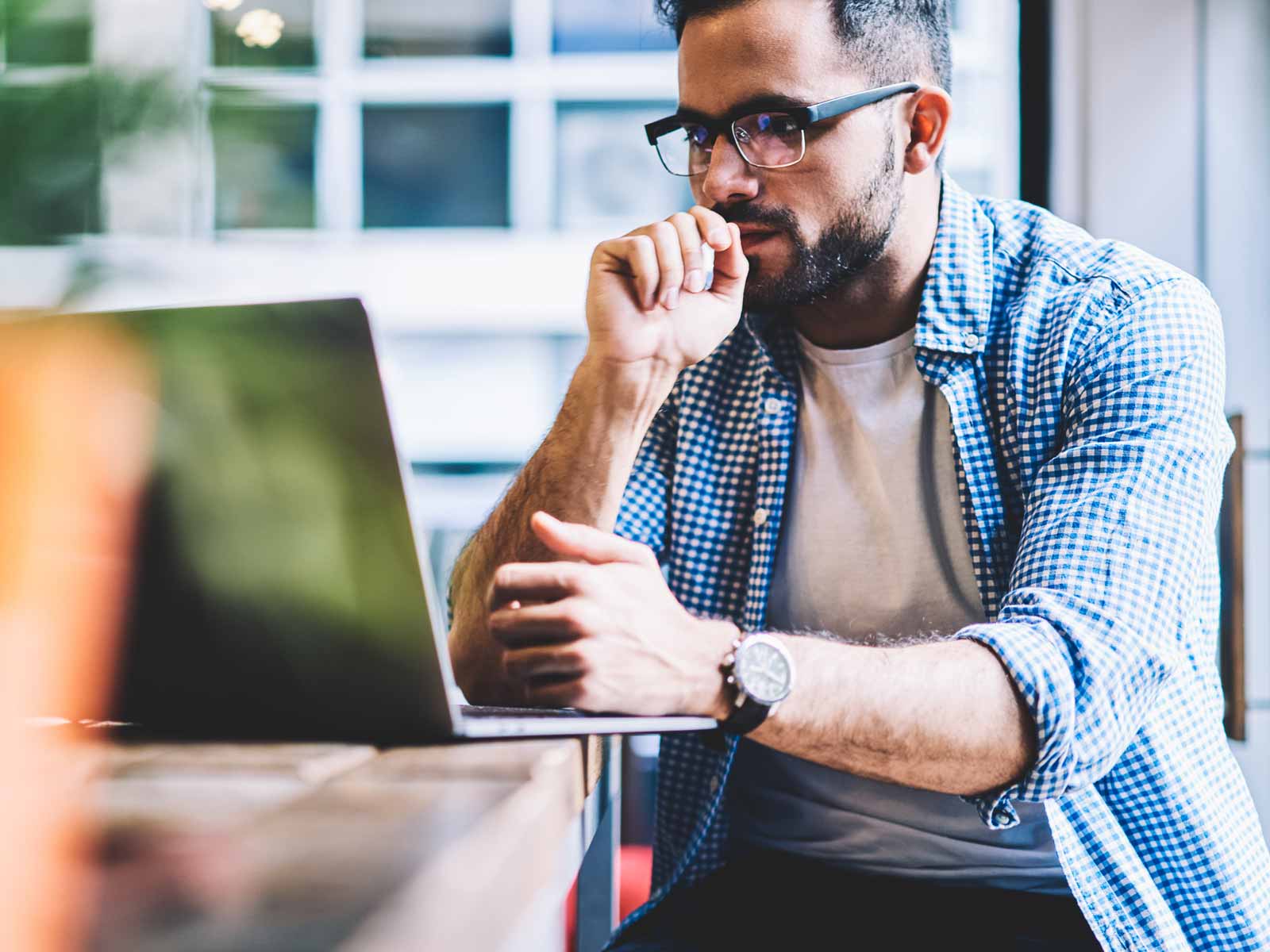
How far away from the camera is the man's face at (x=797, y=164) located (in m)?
1.24

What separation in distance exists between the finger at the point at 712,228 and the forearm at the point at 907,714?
53 cm

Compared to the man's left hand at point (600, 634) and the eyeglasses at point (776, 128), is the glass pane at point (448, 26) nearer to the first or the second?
the eyeglasses at point (776, 128)

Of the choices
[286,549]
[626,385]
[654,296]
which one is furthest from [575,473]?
[286,549]

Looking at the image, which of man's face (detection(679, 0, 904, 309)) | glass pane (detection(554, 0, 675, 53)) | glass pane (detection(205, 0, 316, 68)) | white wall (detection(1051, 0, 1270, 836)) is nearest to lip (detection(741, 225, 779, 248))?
man's face (detection(679, 0, 904, 309))

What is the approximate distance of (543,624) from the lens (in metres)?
0.66

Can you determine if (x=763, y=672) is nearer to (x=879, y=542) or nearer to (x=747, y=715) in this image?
(x=747, y=715)

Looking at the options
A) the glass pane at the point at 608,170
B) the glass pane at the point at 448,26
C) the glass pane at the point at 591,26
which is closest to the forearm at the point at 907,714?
the glass pane at the point at 608,170

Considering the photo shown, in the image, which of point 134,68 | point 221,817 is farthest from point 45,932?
point 134,68

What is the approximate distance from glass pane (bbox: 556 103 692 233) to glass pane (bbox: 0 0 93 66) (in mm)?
2992

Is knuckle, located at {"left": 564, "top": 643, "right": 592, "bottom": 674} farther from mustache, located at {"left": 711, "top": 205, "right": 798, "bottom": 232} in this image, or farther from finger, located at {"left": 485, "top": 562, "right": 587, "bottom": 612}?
mustache, located at {"left": 711, "top": 205, "right": 798, "bottom": 232}

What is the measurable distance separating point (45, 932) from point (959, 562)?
3.43 ft

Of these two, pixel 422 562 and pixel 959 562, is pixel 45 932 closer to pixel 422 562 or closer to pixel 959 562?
pixel 422 562

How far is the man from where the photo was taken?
78cm

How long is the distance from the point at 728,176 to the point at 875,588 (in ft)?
1.75
